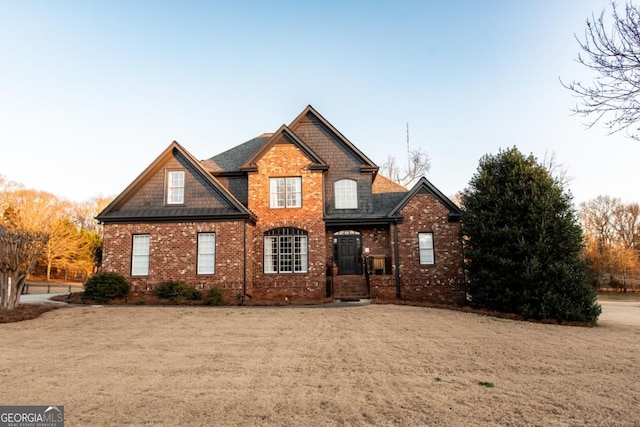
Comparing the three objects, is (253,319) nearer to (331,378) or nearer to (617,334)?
(331,378)

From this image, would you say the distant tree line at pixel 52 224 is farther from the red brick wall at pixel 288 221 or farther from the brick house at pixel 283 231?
the red brick wall at pixel 288 221

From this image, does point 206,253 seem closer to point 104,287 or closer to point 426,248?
point 104,287

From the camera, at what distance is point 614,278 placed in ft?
A: 131

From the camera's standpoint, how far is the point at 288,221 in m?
19.3

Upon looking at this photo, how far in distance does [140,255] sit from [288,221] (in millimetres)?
6982

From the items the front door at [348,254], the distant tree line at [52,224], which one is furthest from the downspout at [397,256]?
the distant tree line at [52,224]

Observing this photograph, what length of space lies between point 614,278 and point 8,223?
2389 inches

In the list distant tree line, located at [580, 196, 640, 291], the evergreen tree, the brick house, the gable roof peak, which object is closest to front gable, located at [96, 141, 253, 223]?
the brick house

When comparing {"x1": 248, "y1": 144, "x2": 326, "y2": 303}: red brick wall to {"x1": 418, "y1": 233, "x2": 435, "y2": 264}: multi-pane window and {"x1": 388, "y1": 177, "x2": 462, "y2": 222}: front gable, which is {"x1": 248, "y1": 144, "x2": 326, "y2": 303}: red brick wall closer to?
{"x1": 388, "y1": 177, "x2": 462, "y2": 222}: front gable

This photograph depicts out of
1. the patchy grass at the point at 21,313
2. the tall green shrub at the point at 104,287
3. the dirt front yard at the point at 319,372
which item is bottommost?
the dirt front yard at the point at 319,372

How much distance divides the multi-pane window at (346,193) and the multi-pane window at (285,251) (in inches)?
113

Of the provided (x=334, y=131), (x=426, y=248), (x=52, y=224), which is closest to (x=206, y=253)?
(x=334, y=131)

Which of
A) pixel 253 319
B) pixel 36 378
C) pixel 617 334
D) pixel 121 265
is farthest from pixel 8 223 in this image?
pixel 617 334

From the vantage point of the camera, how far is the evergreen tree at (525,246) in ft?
45.1
